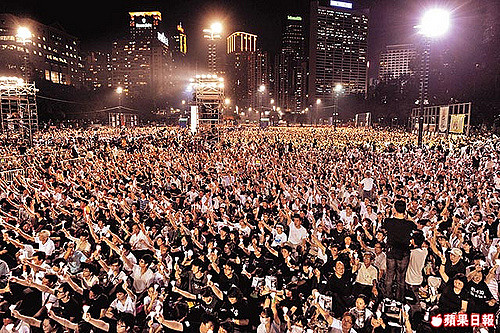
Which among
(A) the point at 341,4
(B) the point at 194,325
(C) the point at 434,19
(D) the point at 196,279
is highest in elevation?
(A) the point at 341,4

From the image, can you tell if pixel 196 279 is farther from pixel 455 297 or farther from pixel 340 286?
pixel 455 297

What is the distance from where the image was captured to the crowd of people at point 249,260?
586 centimetres

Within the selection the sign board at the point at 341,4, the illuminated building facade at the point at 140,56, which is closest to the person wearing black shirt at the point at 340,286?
the illuminated building facade at the point at 140,56

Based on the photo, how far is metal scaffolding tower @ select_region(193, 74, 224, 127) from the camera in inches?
→ 1211

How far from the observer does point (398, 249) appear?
5.79 metres

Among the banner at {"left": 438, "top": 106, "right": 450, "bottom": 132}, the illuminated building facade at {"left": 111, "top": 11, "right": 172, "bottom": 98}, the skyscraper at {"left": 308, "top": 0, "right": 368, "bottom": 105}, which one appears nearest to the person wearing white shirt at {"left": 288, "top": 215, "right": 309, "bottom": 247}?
the banner at {"left": 438, "top": 106, "right": 450, "bottom": 132}

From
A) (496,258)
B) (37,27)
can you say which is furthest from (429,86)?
(37,27)

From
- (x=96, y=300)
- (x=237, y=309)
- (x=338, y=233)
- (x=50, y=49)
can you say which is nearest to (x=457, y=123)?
(x=338, y=233)

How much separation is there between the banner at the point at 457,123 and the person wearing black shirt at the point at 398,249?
2720 cm

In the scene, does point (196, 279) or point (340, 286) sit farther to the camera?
point (196, 279)

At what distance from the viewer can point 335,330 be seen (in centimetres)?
565

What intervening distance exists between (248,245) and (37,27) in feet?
381

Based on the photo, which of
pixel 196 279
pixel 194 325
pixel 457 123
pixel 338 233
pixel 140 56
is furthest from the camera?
pixel 140 56

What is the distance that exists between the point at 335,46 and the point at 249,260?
19761 cm
